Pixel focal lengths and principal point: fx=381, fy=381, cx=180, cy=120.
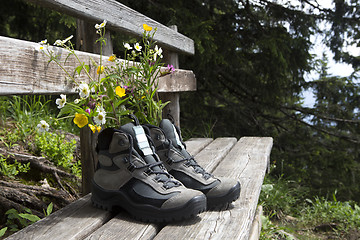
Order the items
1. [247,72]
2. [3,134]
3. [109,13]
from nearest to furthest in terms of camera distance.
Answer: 1. [109,13]
2. [3,134]
3. [247,72]

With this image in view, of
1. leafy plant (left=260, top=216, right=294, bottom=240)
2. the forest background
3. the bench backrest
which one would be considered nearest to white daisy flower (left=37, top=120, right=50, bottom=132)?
the bench backrest

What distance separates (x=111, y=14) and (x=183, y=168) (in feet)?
3.28

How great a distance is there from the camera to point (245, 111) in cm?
546

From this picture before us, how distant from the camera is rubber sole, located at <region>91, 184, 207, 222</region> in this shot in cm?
135

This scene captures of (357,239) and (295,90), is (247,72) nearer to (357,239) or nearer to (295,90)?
(295,90)

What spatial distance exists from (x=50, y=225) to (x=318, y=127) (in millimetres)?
5187

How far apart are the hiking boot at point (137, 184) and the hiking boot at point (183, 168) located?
12cm

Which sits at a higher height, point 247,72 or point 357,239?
point 247,72

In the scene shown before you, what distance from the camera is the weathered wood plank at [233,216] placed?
1.27 metres

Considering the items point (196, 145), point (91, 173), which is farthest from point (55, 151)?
point (196, 145)

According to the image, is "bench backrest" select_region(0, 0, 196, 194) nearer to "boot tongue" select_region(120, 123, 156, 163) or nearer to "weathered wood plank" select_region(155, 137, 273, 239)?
"boot tongue" select_region(120, 123, 156, 163)

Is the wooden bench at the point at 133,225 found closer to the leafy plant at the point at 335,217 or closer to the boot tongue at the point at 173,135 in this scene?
the boot tongue at the point at 173,135

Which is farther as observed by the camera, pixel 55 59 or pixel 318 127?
pixel 318 127

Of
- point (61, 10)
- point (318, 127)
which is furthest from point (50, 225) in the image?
point (318, 127)
